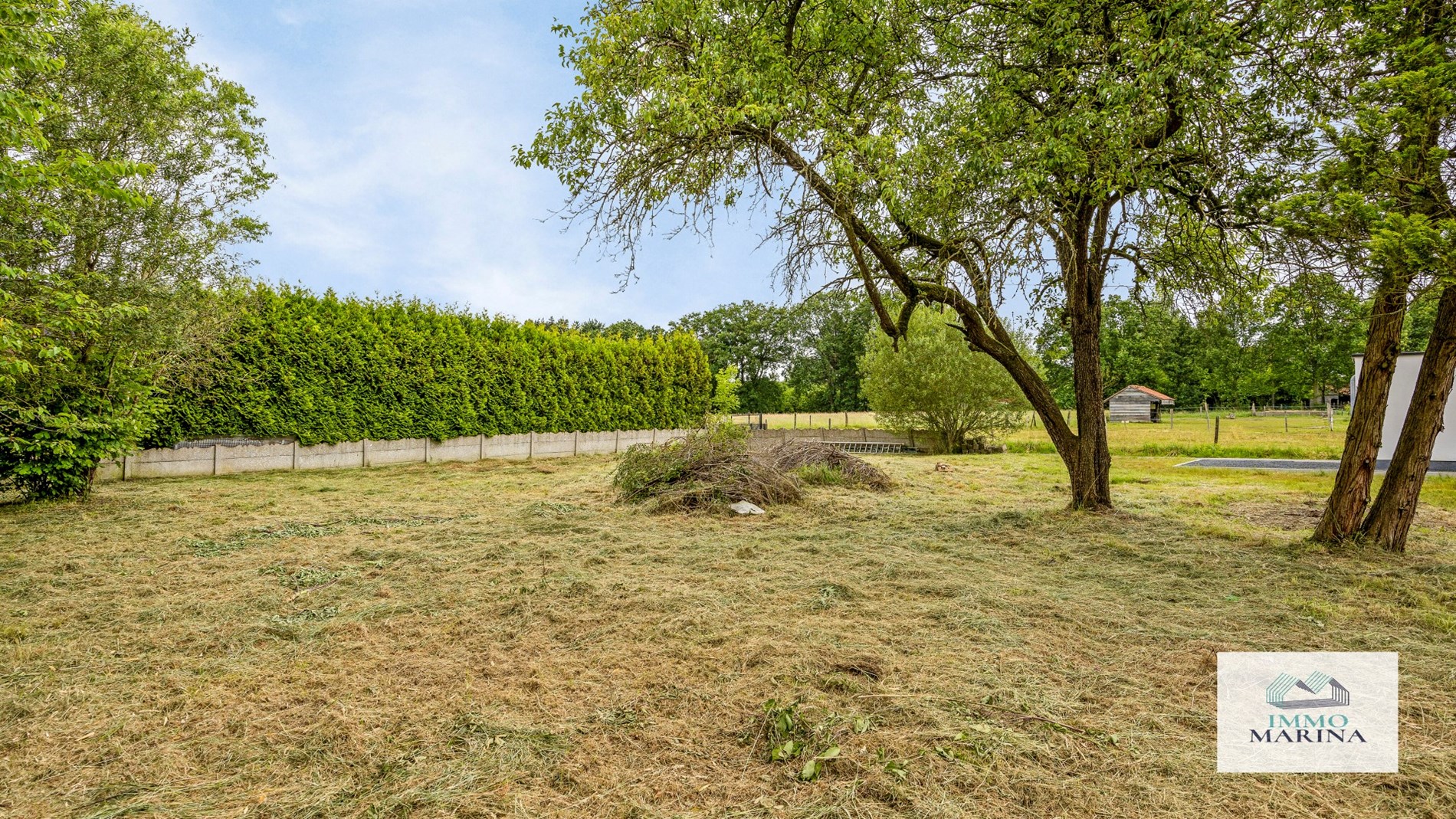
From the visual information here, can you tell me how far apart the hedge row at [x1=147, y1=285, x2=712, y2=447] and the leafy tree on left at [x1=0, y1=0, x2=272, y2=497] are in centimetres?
146

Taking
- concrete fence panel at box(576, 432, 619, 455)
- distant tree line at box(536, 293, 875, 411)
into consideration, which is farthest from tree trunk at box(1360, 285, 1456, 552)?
distant tree line at box(536, 293, 875, 411)

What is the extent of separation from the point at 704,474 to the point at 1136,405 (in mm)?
41607

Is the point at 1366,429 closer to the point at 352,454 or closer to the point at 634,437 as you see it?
the point at 352,454

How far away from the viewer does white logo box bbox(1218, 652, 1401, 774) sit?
210 centimetres

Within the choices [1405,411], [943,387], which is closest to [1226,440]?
[1405,411]

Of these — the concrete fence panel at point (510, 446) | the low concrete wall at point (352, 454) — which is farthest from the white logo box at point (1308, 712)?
the concrete fence panel at point (510, 446)

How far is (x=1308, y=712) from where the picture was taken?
2439 mm

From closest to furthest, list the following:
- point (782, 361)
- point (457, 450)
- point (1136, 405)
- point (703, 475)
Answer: point (703, 475)
point (457, 450)
point (1136, 405)
point (782, 361)

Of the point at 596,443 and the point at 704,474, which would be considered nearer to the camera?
the point at 704,474

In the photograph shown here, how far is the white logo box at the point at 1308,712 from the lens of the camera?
82.7 inches

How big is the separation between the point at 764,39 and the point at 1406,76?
165 inches

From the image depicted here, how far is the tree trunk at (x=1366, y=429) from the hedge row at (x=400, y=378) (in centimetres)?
726

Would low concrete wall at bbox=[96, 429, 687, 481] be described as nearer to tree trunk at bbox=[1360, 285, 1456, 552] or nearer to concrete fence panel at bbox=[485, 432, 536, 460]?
concrete fence panel at bbox=[485, 432, 536, 460]

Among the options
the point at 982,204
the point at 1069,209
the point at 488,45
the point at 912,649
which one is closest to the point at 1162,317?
the point at 1069,209
